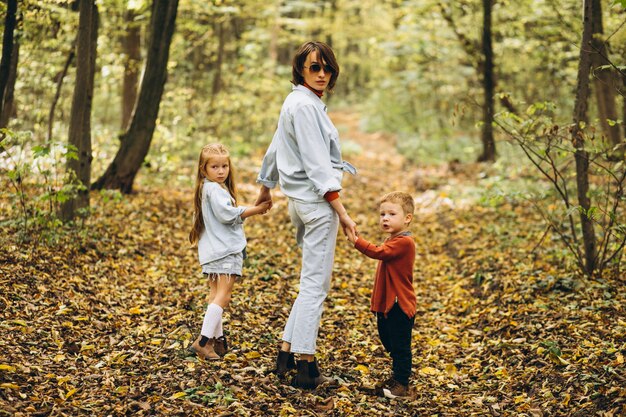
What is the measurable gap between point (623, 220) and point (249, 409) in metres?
6.26

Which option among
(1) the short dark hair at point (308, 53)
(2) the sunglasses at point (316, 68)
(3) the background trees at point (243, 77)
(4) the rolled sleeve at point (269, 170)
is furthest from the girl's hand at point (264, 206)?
(3) the background trees at point (243, 77)

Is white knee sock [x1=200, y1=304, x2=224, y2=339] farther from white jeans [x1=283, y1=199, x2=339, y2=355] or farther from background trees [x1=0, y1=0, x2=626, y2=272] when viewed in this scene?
background trees [x1=0, y1=0, x2=626, y2=272]

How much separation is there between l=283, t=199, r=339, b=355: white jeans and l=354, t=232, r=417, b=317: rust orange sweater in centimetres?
40

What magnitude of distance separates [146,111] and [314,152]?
6.36 metres

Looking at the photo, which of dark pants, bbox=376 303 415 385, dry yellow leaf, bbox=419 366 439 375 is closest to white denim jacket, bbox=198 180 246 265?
dark pants, bbox=376 303 415 385

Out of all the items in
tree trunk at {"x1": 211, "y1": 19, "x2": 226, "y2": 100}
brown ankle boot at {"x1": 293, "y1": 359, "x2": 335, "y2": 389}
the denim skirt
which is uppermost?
tree trunk at {"x1": 211, "y1": 19, "x2": 226, "y2": 100}

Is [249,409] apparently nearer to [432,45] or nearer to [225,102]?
[225,102]

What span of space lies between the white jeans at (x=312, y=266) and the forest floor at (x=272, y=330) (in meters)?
0.42

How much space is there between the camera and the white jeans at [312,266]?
13.6 feet

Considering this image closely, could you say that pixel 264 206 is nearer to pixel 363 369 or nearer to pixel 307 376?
pixel 307 376

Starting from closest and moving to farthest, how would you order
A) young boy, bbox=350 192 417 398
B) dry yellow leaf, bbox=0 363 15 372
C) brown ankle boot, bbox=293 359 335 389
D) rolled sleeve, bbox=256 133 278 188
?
dry yellow leaf, bbox=0 363 15 372, brown ankle boot, bbox=293 359 335 389, young boy, bbox=350 192 417 398, rolled sleeve, bbox=256 133 278 188

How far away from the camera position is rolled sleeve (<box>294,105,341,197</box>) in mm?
3988

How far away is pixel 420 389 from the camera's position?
4617 millimetres

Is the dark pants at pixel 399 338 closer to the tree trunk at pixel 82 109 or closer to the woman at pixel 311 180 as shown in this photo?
the woman at pixel 311 180
